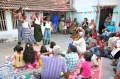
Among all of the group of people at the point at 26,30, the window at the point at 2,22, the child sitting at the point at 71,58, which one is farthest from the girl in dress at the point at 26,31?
the child sitting at the point at 71,58

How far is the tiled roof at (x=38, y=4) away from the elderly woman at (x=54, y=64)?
582 centimetres

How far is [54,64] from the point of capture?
2.84m

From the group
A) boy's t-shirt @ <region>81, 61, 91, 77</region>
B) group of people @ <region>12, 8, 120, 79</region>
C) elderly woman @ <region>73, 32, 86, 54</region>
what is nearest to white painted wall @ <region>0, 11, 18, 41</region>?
group of people @ <region>12, 8, 120, 79</region>

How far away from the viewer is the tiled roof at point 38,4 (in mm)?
8014

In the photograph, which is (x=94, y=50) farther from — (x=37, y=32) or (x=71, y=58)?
(x=37, y=32)

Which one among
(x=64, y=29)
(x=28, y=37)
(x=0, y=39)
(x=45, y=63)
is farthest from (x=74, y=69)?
(x=64, y=29)

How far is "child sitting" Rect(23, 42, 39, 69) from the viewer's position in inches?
169

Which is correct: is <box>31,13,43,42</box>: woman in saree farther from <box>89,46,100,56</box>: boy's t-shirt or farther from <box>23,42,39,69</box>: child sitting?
<box>89,46,100,56</box>: boy's t-shirt

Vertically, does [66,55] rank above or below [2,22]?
below

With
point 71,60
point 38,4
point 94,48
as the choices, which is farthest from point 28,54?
point 38,4

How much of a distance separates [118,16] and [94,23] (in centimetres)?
162

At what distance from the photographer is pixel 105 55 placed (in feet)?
18.3

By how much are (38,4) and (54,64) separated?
773 cm

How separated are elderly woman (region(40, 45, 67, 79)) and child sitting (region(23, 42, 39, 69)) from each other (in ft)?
4.97
